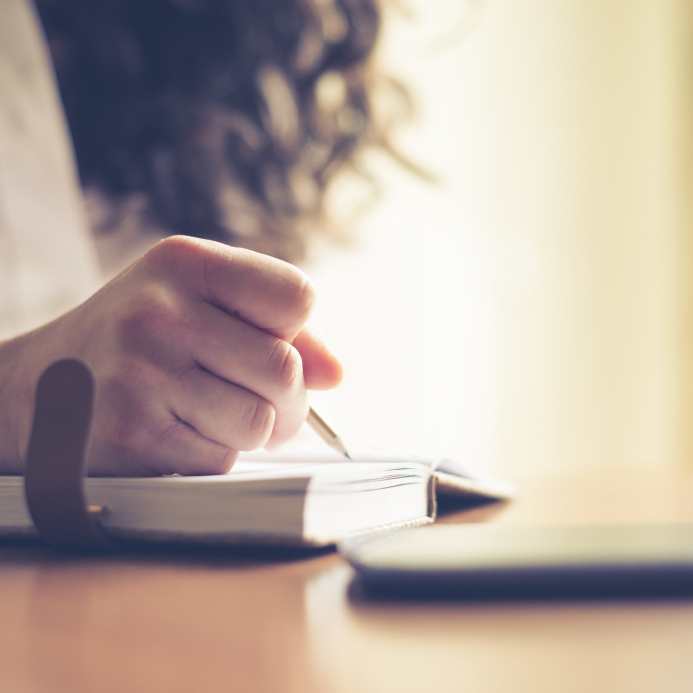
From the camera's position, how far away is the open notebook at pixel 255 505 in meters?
0.30

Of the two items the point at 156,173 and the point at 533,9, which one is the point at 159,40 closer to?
the point at 156,173

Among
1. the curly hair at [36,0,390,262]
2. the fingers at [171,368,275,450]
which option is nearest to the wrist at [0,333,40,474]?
the fingers at [171,368,275,450]

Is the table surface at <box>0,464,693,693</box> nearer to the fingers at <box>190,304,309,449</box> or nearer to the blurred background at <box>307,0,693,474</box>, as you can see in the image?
the fingers at <box>190,304,309,449</box>

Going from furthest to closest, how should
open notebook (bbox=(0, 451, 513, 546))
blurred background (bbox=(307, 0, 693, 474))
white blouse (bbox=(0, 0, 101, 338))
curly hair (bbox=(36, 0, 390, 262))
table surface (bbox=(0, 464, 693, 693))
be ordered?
blurred background (bbox=(307, 0, 693, 474)) → curly hair (bbox=(36, 0, 390, 262)) → white blouse (bbox=(0, 0, 101, 338)) → open notebook (bbox=(0, 451, 513, 546)) → table surface (bbox=(0, 464, 693, 693))

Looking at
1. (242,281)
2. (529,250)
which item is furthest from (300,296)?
(529,250)

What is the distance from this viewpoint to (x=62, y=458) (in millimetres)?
321

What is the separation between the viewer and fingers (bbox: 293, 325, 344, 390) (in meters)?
0.41

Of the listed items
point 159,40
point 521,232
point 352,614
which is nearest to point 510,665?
point 352,614

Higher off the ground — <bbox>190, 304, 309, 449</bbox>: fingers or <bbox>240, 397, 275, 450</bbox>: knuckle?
<bbox>190, 304, 309, 449</bbox>: fingers

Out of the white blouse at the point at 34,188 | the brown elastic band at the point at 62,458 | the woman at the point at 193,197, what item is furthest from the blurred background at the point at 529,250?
the brown elastic band at the point at 62,458

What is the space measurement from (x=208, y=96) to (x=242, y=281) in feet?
3.31

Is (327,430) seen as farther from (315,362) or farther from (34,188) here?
(34,188)

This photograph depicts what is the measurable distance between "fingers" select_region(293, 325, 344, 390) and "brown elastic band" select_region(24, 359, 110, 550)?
14cm

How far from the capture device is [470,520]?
449 millimetres
